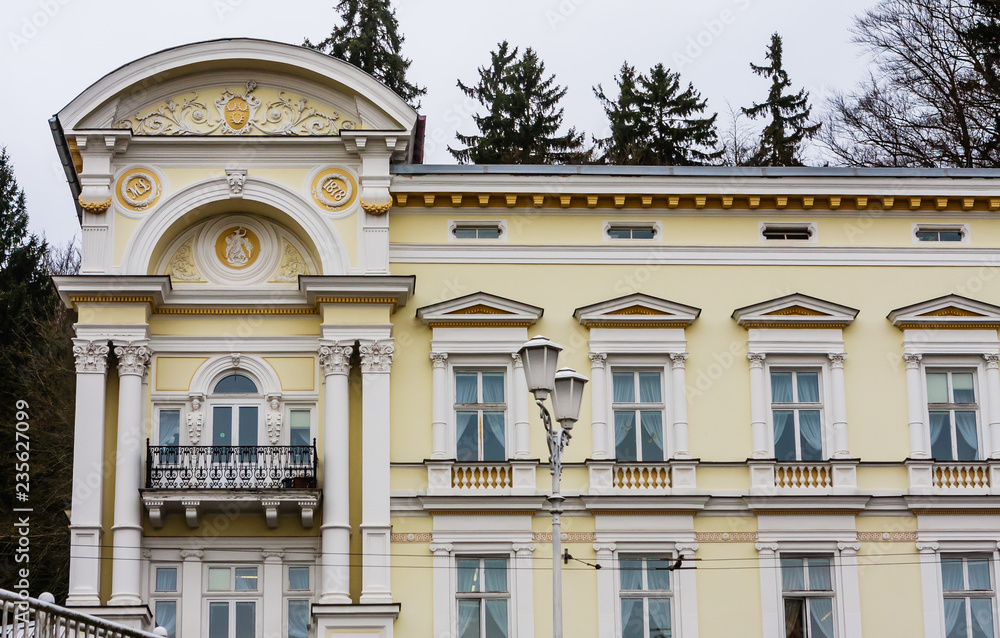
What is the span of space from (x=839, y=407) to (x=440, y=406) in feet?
22.3

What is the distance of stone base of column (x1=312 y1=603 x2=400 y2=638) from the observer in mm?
26453

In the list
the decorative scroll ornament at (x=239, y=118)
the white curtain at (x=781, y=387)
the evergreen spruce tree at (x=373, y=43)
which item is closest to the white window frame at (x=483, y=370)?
the white curtain at (x=781, y=387)

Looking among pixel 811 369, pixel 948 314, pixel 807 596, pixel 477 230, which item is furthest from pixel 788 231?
pixel 807 596

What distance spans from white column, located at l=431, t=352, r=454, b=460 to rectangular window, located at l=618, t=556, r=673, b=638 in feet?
11.5

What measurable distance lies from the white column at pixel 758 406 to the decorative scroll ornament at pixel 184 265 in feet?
31.5

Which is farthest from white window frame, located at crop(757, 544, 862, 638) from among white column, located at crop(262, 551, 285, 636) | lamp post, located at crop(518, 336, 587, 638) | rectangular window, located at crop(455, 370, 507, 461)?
lamp post, located at crop(518, 336, 587, 638)

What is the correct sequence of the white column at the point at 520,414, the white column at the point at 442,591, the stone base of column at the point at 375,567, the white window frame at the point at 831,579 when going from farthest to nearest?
the white column at the point at 520,414, the white window frame at the point at 831,579, the white column at the point at 442,591, the stone base of column at the point at 375,567

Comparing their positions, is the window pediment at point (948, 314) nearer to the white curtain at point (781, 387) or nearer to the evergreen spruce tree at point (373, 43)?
the white curtain at point (781, 387)

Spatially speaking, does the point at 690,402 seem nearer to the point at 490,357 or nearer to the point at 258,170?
the point at 490,357

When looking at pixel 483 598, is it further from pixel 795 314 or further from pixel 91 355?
pixel 91 355

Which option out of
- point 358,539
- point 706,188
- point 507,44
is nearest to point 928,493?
point 706,188

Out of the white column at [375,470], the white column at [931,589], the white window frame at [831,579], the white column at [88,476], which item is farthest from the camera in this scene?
the white column at [931,589]

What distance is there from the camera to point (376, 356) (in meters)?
27.8

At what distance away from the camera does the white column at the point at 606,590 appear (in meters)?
27.3
